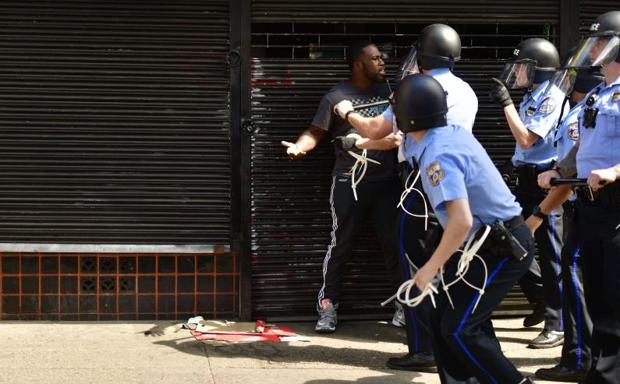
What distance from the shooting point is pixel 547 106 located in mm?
7223

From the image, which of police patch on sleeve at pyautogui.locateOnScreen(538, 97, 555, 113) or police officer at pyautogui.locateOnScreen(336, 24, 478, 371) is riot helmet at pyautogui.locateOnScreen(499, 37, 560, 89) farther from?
police officer at pyautogui.locateOnScreen(336, 24, 478, 371)

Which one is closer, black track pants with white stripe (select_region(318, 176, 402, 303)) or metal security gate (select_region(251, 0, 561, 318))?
black track pants with white stripe (select_region(318, 176, 402, 303))

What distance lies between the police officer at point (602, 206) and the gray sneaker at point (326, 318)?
7.17 ft

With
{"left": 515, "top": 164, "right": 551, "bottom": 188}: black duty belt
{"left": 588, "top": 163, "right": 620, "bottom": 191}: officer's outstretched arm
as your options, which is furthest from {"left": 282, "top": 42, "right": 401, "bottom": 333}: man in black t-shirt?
{"left": 588, "top": 163, "right": 620, "bottom": 191}: officer's outstretched arm

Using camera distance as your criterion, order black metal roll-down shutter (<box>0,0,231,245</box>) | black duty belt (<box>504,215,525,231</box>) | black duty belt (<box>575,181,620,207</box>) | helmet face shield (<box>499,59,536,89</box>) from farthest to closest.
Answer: black metal roll-down shutter (<box>0,0,231,245</box>) → helmet face shield (<box>499,59,536,89</box>) → black duty belt (<box>575,181,620,207</box>) → black duty belt (<box>504,215,525,231</box>)

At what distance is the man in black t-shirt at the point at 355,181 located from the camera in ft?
25.4

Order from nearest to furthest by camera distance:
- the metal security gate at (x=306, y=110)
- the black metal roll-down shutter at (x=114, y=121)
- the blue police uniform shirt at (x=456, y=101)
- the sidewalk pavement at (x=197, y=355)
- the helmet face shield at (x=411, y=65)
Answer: the blue police uniform shirt at (x=456, y=101), the sidewalk pavement at (x=197, y=355), the helmet face shield at (x=411, y=65), the black metal roll-down shutter at (x=114, y=121), the metal security gate at (x=306, y=110)

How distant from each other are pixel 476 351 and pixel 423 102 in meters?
1.26

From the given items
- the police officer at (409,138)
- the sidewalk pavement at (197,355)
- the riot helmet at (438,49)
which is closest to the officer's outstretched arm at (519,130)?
the police officer at (409,138)

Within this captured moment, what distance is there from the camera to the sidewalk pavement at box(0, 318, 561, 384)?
6.62 meters

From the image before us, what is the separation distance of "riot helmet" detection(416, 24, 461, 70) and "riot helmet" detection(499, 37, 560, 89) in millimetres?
869

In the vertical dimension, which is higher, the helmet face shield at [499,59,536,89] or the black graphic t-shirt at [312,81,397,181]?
the helmet face shield at [499,59,536,89]

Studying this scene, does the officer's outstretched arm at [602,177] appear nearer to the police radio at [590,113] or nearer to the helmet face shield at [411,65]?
the police radio at [590,113]

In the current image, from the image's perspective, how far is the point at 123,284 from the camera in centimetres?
793
